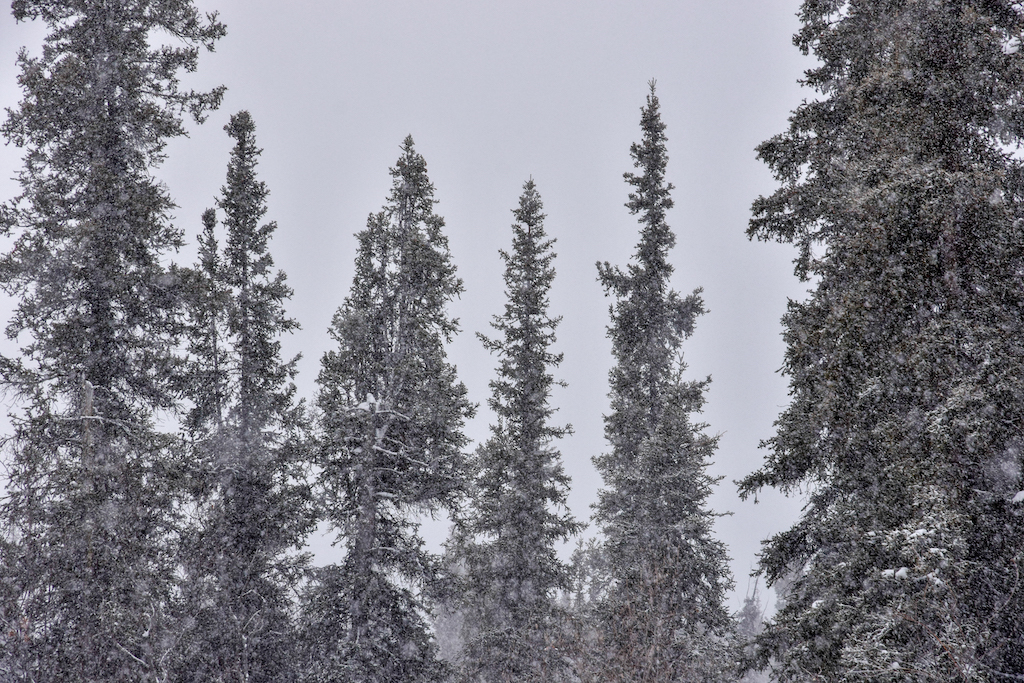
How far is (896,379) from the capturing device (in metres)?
7.98

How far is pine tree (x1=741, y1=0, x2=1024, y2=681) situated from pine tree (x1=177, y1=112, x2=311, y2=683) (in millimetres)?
10171

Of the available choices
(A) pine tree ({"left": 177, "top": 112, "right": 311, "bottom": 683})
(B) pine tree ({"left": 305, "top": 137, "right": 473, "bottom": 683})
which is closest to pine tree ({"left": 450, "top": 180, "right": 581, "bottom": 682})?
(B) pine tree ({"left": 305, "top": 137, "right": 473, "bottom": 683})

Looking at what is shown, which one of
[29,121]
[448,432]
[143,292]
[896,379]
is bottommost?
[896,379]

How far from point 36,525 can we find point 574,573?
13474 millimetres

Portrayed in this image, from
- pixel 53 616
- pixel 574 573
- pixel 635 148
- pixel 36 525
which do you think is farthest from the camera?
pixel 635 148

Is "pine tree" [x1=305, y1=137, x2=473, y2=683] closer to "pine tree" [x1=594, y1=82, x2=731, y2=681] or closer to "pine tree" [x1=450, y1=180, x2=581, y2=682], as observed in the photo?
"pine tree" [x1=450, y1=180, x2=581, y2=682]

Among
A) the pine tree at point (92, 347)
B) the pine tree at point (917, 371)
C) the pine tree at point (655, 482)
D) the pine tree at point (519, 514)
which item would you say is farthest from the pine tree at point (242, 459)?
the pine tree at point (917, 371)

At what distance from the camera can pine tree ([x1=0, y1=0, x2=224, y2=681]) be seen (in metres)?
10.7

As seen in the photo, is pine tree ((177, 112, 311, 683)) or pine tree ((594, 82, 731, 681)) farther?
pine tree ((594, 82, 731, 681))

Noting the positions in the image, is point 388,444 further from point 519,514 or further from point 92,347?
point 92,347

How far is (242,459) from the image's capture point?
15.8 metres

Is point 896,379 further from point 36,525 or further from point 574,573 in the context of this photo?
point 574,573

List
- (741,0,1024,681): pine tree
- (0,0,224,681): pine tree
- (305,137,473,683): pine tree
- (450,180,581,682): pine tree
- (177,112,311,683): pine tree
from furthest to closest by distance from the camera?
(450,180,581,682): pine tree < (305,137,473,683): pine tree < (177,112,311,683): pine tree < (0,0,224,681): pine tree < (741,0,1024,681): pine tree

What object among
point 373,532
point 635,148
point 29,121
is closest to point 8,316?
point 29,121
